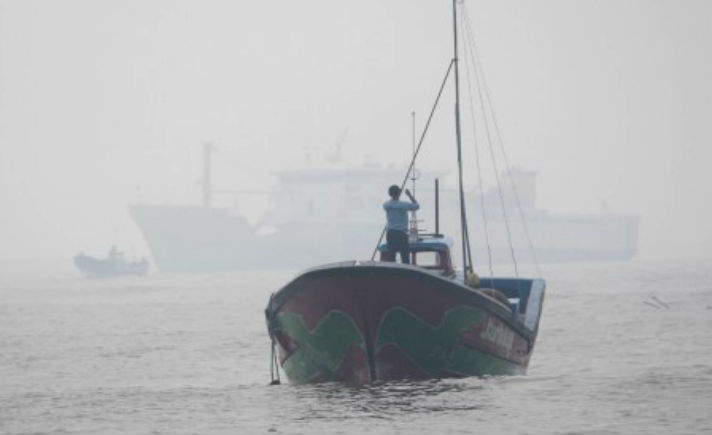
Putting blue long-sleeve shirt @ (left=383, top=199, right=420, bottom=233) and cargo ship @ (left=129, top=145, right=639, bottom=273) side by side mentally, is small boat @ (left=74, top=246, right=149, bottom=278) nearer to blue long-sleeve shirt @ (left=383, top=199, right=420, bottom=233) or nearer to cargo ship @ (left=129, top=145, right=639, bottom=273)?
cargo ship @ (left=129, top=145, right=639, bottom=273)

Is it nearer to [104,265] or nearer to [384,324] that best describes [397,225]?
[384,324]

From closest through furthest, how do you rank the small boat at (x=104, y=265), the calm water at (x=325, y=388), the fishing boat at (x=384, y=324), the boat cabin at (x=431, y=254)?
the calm water at (x=325, y=388), the fishing boat at (x=384, y=324), the boat cabin at (x=431, y=254), the small boat at (x=104, y=265)

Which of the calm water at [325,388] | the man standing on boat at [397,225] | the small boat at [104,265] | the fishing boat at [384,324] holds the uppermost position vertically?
the man standing on boat at [397,225]

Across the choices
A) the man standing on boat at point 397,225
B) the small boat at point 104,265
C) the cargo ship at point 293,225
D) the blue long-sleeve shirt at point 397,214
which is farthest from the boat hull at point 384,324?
the cargo ship at point 293,225

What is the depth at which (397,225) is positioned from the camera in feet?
79.7

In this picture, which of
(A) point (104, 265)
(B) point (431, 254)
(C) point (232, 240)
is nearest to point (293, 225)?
(C) point (232, 240)

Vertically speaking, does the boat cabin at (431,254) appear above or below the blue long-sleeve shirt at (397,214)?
below

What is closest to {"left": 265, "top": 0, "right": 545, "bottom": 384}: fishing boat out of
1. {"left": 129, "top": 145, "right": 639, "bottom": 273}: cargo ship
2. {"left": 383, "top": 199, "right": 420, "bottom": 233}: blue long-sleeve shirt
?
{"left": 383, "top": 199, "right": 420, "bottom": 233}: blue long-sleeve shirt

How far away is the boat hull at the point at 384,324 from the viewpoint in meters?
21.9

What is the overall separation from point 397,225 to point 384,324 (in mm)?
2649

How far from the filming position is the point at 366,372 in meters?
22.6

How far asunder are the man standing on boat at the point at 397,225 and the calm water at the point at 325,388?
2.67 metres

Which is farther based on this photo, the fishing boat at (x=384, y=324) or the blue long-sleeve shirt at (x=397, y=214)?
the blue long-sleeve shirt at (x=397, y=214)

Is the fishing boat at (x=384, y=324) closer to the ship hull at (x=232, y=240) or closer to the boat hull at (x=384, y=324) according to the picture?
the boat hull at (x=384, y=324)
